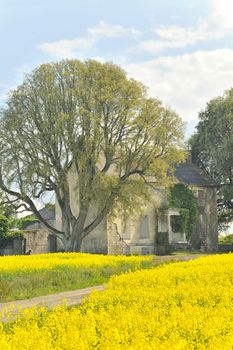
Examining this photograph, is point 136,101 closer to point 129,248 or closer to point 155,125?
point 155,125

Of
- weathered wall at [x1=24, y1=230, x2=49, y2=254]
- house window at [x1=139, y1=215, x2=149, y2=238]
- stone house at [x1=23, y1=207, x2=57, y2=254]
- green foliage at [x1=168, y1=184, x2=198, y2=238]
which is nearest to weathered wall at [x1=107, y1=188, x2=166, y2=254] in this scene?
house window at [x1=139, y1=215, x2=149, y2=238]

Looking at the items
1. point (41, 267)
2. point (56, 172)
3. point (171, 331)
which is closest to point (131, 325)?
point (171, 331)

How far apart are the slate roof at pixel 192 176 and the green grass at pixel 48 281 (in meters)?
30.1

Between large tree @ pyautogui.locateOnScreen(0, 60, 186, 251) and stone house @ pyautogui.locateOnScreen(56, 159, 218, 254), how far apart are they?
2.02 meters

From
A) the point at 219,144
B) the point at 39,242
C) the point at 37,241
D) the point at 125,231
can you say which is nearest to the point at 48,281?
the point at 37,241

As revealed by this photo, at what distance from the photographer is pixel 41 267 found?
2672 centimetres

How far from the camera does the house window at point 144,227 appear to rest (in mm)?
50688

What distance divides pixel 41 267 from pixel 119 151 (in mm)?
Answer: 18046

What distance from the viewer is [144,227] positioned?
2007 inches

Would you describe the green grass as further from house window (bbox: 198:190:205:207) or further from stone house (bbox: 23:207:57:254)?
house window (bbox: 198:190:205:207)

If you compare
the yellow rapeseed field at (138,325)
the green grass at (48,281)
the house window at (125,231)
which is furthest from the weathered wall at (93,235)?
the yellow rapeseed field at (138,325)

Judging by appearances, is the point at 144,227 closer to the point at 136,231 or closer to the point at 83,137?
the point at 136,231

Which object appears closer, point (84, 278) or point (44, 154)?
point (84, 278)

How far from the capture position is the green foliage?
173 feet
